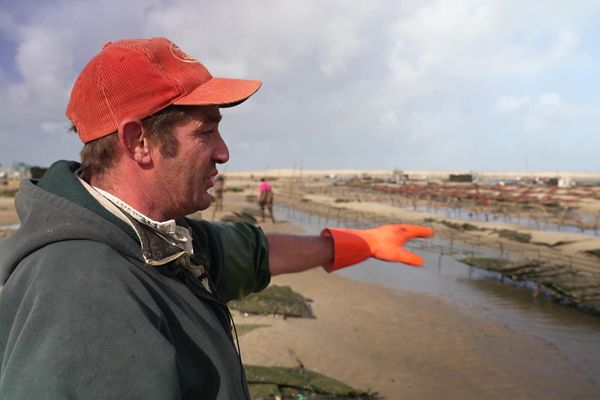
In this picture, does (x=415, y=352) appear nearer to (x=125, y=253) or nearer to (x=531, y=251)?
(x=125, y=253)

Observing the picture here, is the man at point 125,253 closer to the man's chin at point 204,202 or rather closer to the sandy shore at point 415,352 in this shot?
the man's chin at point 204,202

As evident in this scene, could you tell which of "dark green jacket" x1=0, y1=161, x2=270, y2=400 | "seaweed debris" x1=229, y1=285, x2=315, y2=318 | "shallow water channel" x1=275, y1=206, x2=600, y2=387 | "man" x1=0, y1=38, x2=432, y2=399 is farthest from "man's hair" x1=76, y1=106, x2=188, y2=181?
"shallow water channel" x1=275, y1=206, x2=600, y2=387

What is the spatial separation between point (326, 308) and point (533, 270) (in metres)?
6.69

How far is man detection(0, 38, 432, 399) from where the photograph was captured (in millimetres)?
1076

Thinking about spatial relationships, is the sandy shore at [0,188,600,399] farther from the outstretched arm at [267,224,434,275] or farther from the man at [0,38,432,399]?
the man at [0,38,432,399]

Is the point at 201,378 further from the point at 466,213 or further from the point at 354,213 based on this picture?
the point at 466,213

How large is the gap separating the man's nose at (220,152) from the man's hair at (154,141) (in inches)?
6.1

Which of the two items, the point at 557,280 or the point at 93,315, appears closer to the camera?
the point at 93,315

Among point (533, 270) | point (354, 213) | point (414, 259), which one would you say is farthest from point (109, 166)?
point (354, 213)

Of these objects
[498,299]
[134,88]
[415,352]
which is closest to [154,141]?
[134,88]

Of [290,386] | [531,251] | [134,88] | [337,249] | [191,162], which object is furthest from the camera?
[531,251]

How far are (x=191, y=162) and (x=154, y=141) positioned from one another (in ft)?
0.47

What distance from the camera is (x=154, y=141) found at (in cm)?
152

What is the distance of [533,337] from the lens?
984cm
